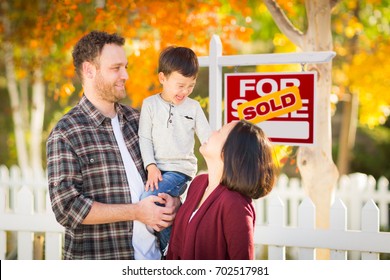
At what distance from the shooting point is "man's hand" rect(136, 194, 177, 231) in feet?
9.60

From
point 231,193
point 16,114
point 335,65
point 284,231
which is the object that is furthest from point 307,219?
point 16,114

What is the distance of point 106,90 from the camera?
10.1 ft

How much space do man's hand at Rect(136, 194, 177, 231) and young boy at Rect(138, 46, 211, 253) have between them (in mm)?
121

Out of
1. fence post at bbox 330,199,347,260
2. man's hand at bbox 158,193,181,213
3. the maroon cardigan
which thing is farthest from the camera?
fence post at bbox 330,199,347,260

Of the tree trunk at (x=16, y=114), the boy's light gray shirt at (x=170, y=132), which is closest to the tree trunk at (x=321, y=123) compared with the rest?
the boy's light gray shirt at (x=170, y=132)

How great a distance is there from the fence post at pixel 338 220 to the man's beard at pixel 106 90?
1.79 metres

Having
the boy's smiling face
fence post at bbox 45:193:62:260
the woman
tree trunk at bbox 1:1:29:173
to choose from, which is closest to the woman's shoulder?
the woman

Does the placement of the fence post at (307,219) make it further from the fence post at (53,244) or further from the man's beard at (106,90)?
the fence post at (53,244)

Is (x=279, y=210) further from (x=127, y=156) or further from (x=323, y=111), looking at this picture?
(x=127, y=156)

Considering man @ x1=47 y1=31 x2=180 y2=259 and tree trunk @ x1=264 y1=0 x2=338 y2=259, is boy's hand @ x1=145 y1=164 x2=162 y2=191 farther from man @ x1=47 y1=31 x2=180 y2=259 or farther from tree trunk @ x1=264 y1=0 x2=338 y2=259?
tree trunk @ x1=264 y1=0 x2=338 y2=259

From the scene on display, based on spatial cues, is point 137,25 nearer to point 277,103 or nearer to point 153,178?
point 277,103

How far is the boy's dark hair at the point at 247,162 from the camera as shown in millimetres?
2557

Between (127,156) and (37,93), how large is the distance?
310 inches

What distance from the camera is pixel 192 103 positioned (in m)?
3.29
